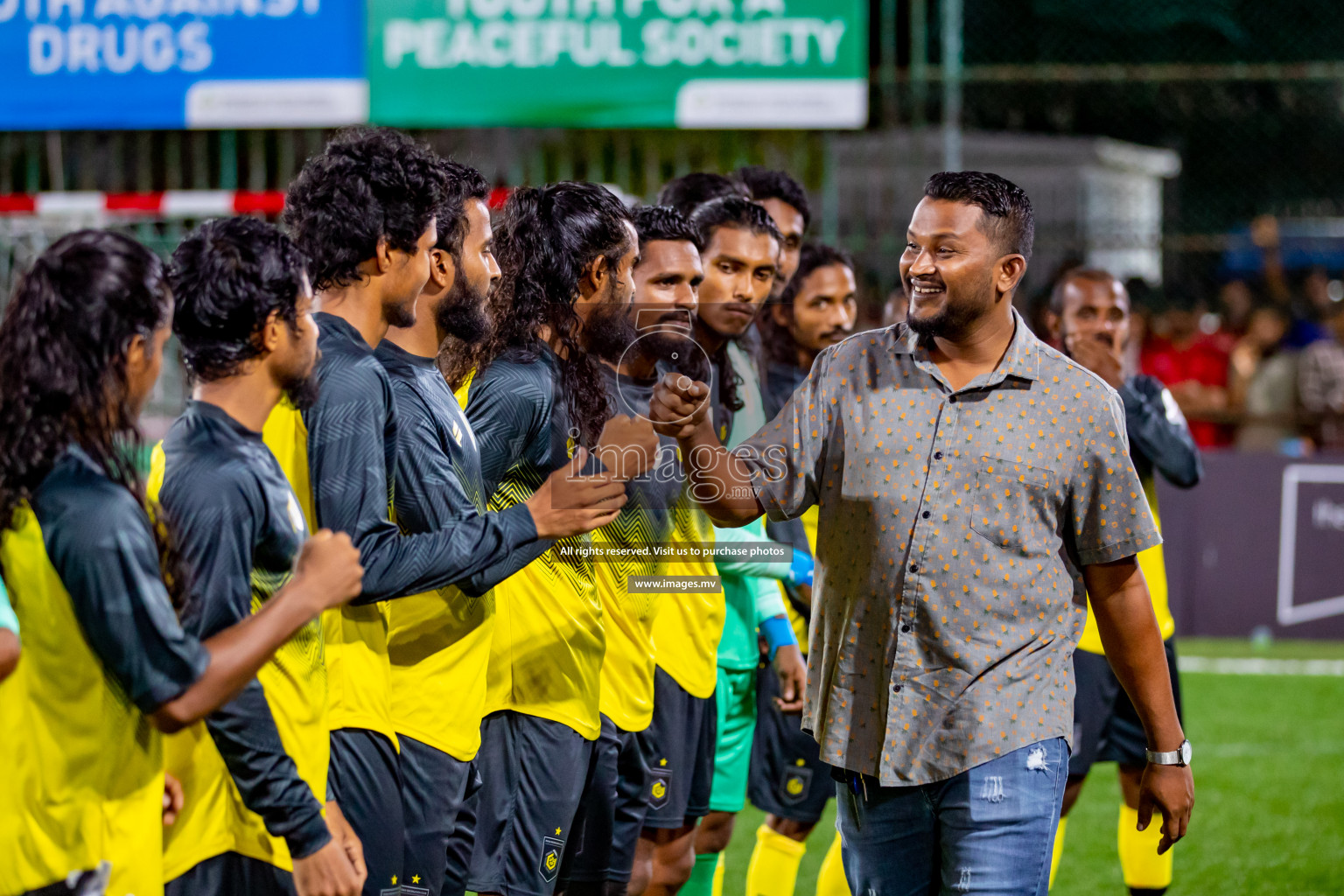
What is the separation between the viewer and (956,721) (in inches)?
125

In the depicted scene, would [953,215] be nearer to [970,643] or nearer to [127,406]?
[970,643]

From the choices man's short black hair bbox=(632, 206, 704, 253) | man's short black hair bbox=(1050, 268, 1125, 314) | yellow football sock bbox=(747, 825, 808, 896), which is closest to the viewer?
man's short black hair bbox=(632, 206, 704, 253)

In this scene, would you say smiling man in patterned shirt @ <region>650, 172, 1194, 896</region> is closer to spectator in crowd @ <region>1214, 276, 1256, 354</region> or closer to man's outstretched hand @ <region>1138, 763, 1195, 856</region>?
man's outstretched hand @ <region>1138, 763, 1195, 856</region>

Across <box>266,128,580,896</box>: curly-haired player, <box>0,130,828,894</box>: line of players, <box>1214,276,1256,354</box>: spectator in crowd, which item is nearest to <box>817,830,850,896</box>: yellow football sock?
<box>0,130,828,894</box>: line of players

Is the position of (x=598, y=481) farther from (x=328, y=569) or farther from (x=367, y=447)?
(x=328, y=569)

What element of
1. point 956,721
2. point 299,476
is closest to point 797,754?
point 956,721

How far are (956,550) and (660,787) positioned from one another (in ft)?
4.92

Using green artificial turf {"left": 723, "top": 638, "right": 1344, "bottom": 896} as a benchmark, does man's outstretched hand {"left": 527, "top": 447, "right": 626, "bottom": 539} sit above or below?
above

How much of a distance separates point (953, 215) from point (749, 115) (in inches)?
281

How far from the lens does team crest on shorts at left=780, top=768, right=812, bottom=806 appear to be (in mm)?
5277

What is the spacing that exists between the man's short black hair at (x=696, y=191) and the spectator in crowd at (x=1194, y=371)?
683 cm

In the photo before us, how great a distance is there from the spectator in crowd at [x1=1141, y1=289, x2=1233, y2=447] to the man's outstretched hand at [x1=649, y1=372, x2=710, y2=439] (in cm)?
908

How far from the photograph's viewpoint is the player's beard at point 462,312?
11.0ft

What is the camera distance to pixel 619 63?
10.5m
